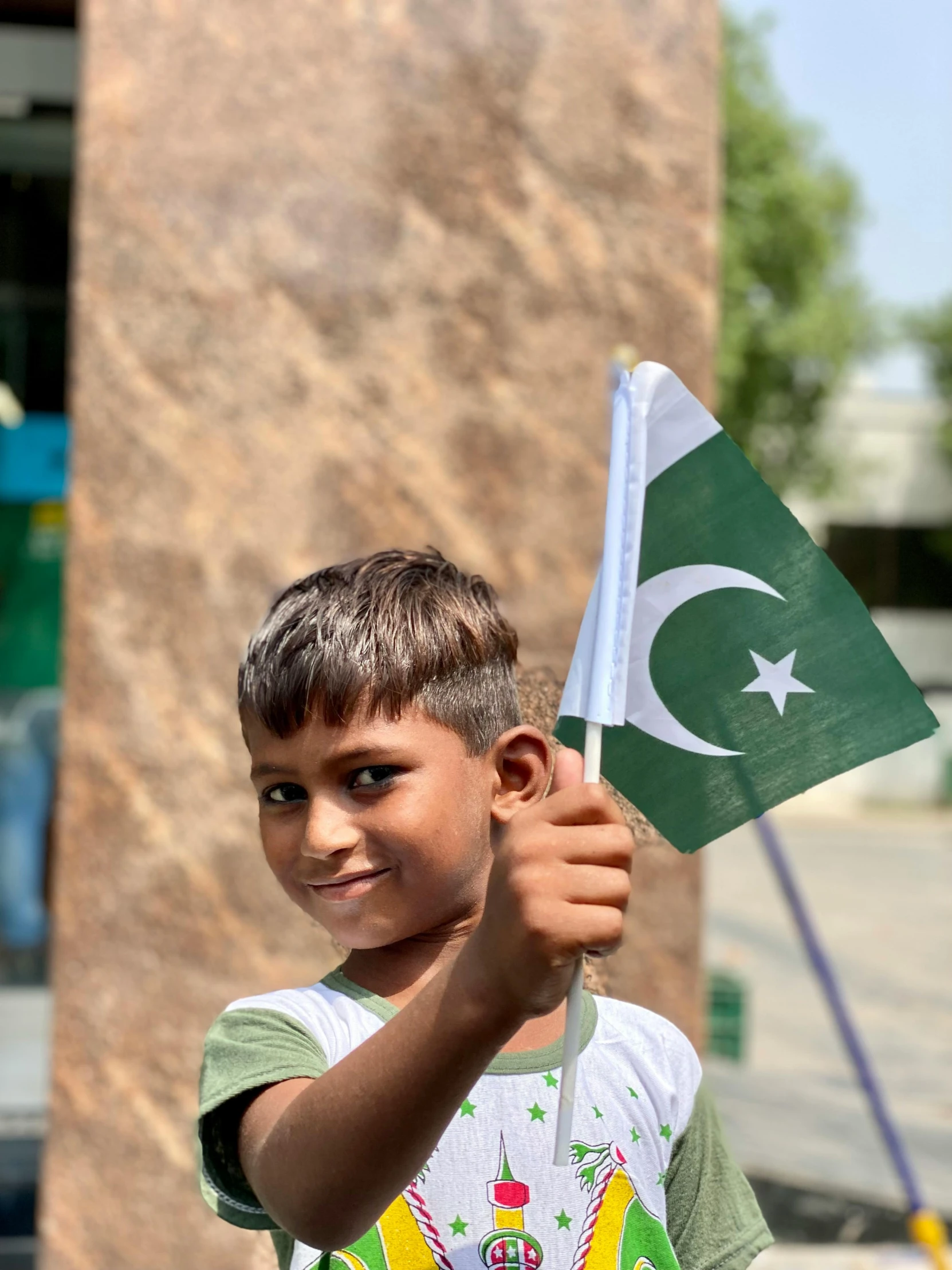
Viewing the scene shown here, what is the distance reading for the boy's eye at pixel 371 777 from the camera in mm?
1282

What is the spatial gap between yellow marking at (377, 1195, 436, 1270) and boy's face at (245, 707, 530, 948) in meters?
0.23

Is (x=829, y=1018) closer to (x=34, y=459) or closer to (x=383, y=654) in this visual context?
(x=34, y=459)

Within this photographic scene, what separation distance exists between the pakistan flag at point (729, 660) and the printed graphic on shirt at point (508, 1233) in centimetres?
30

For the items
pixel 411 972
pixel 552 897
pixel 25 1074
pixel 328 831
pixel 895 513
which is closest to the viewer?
pixel 552 897

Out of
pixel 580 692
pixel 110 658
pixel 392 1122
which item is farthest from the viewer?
pixel 110 658

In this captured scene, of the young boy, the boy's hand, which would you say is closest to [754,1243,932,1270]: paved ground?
the young boy

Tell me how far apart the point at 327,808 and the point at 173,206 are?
3.06 m

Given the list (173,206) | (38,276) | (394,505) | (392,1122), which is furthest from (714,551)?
(38,276)

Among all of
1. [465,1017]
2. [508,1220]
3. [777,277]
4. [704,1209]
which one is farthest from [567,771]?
[777,277]

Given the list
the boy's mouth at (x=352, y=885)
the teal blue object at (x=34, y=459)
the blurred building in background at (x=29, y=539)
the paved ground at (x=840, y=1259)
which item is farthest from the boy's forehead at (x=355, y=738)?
the teal blue object at (x=34, y=459)

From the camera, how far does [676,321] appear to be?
4059 mm

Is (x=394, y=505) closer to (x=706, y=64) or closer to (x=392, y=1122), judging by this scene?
(x=706, y=64)

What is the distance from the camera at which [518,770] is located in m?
1.35

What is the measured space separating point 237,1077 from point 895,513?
27.1 meters
